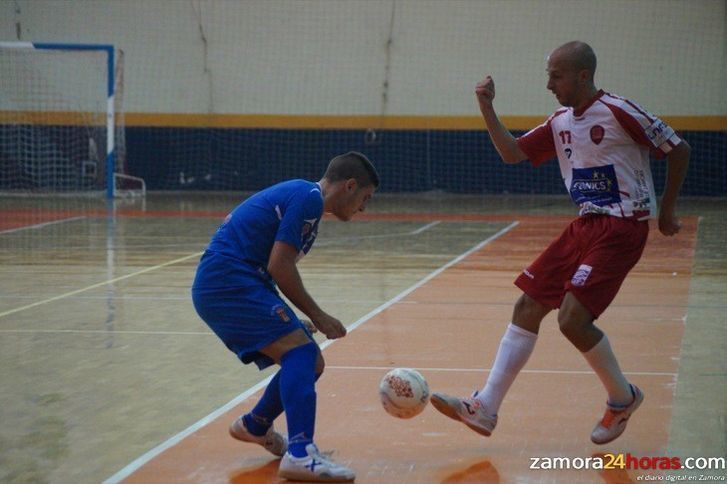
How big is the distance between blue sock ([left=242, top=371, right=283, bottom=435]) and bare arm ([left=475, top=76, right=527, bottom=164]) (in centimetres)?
158

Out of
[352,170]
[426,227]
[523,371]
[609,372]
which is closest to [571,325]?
[609,372]

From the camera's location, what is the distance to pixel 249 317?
4953 mm

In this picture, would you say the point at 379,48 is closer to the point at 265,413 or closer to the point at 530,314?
the point at 530,314

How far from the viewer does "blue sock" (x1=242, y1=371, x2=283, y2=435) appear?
5215mm

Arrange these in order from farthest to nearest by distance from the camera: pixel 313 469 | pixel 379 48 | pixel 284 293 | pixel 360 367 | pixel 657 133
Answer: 1. pixel 379 48
2. pixel 360 367
3. pixel 657 133
4. pixel 284 293
5. pixel 313 469

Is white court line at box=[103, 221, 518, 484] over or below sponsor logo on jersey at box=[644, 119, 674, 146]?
below

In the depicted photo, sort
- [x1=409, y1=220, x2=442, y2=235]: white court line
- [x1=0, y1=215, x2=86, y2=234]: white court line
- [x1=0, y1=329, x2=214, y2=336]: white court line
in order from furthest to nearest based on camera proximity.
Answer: [x1=409, y1=220, x2=442, y2=235]: white court line, [x1=0, y1=215, x2=86, y2=234]: white court line, [x1=0, y1=329, x2=214, y2=336]: white court line

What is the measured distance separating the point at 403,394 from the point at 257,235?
0.97 m

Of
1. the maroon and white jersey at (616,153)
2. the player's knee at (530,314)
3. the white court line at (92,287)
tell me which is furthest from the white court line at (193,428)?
the white court line at (92,287)

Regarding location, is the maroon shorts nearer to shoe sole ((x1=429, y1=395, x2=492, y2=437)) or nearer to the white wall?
shoe sole ((x1=429, y1=395, x2=492, y2=437))

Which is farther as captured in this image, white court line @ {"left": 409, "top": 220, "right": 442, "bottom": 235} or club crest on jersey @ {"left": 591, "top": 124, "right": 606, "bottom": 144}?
white court line @ {"left": 409, "top": 220, "right": 442, "bottom": 235}

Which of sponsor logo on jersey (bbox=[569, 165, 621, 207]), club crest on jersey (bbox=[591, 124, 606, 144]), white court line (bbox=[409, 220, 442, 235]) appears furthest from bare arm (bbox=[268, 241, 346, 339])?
white court line (bbox=[409, 220, 442, 235])

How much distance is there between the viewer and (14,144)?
24125 mm

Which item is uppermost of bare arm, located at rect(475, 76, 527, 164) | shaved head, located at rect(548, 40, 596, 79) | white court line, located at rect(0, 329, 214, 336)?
shaved head, located at rect(548, 40, 596, 79)
